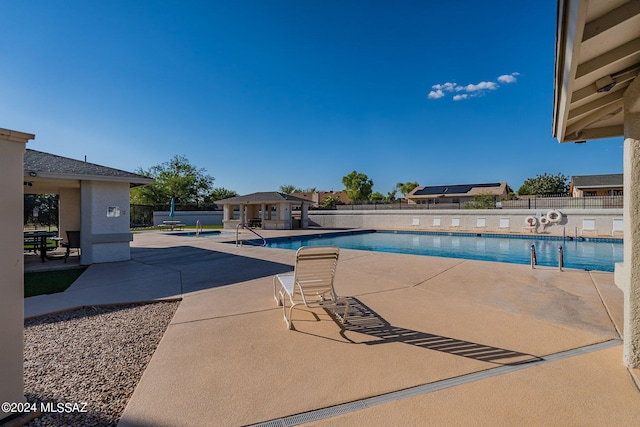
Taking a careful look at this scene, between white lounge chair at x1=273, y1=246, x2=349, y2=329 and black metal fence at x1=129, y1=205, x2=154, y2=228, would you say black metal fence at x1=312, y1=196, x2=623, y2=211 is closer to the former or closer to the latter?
white lounge chair at x1=273, y1=246, x2=349, y2=329

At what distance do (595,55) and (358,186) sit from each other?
51.0m

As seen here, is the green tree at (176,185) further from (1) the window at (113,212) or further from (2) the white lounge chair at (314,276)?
(2) the white lounge chair at (314,276)

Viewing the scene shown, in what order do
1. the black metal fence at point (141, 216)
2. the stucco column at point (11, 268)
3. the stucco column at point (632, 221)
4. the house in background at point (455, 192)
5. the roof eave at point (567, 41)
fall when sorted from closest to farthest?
1. the roof eave at point (567, 41)
2. the stucco column at point (11, 268)
3. the stucco column at point (632, 221)
4. the black metal fence at point (141, 216)
5. the house in background at point (455, 192)

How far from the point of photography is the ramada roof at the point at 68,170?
837 cm

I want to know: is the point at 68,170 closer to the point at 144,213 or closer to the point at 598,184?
the point at 144,213

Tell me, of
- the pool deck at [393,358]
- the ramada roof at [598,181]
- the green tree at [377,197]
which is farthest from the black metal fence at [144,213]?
the ramada roof at [598,181]

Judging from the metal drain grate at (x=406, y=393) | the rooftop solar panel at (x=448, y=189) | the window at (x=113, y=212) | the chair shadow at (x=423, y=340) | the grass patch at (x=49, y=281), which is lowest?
the grass patch at (x=49, y=281)

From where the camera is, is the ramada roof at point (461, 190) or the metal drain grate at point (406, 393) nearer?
the metal drain grate at point (406, 393)

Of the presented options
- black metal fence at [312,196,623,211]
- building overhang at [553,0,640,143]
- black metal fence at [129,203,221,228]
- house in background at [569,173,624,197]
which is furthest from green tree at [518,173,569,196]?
black metal fence at [129,203,221,228]

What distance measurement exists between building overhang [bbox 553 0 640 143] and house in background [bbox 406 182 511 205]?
43.1 meters

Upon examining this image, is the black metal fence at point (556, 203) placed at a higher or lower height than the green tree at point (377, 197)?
lower

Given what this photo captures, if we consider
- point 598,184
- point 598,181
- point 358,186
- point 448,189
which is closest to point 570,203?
point 598,184

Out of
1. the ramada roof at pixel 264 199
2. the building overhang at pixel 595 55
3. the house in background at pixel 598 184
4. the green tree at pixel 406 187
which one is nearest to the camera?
the building overhang at pixel 595 55

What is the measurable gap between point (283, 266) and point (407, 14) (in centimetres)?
1529
